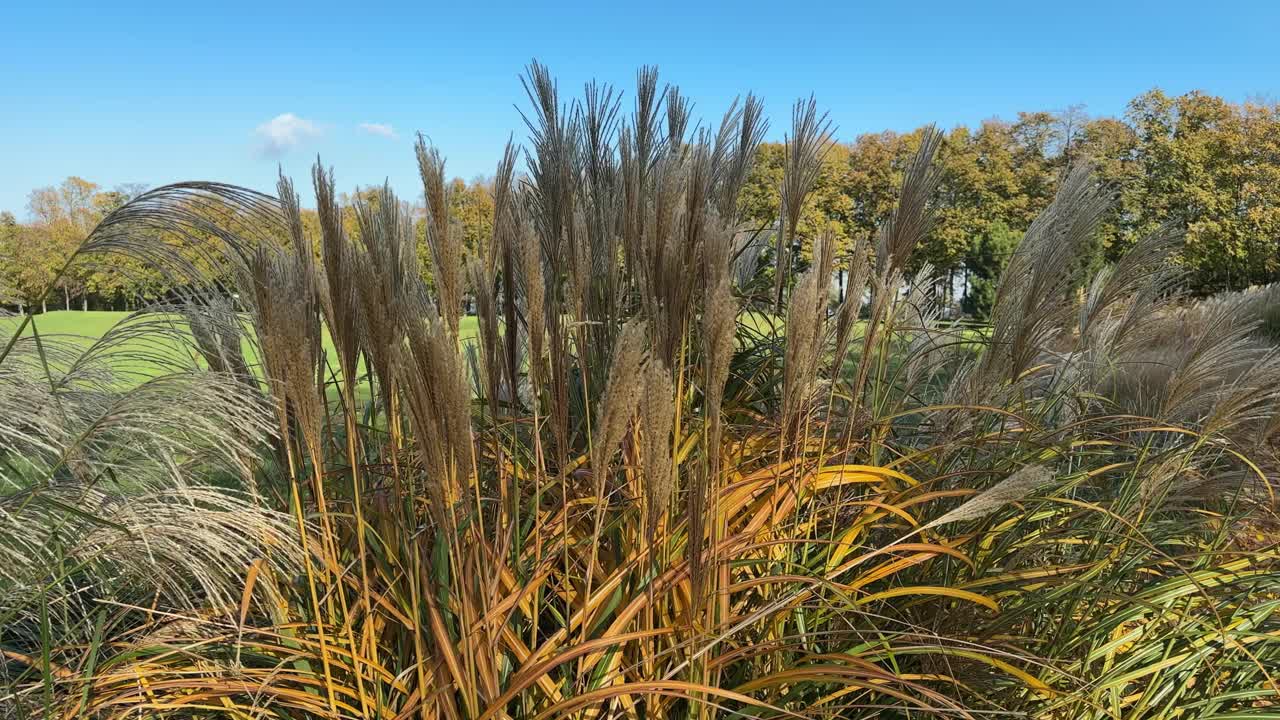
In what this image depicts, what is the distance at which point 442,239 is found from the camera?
5.82 feet

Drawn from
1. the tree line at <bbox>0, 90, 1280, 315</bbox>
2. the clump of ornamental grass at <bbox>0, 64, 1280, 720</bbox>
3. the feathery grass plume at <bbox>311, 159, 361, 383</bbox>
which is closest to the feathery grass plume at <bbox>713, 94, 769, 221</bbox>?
the clump of ornamental grass at <bbox>0, 64, 1280, 720</bbox>

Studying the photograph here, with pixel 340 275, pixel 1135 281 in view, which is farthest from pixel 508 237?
pixel 1135 281

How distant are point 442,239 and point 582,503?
0.83m

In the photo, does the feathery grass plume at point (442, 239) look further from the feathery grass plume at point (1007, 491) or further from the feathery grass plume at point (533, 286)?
the feathery grass plume at point (1007, 491)

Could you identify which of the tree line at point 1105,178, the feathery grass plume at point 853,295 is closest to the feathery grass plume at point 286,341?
the feathery grass plume at point 853,295

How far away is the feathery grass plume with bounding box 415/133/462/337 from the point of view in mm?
1734

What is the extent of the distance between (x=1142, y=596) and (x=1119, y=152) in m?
36.2

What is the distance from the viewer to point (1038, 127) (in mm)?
36594

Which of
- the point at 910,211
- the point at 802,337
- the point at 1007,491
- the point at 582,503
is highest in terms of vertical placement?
the point at 910,211

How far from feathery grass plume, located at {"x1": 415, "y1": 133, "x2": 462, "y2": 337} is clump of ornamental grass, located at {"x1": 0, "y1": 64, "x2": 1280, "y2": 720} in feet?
0.04

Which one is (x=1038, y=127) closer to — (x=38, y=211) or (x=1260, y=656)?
(x=1260, y=656)

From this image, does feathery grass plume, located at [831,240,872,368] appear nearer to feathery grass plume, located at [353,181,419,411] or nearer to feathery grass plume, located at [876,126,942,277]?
feathery grass plume, located at [876,126,942,277]

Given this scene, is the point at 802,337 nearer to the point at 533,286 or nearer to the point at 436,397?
the point at 533,286

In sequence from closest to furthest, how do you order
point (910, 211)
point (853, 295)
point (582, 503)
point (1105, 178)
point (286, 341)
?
1. point (286, 341)
2. point (853, 295)
3. point (582, 503)
4. point (910, 211)
5. point (1105, 178)
